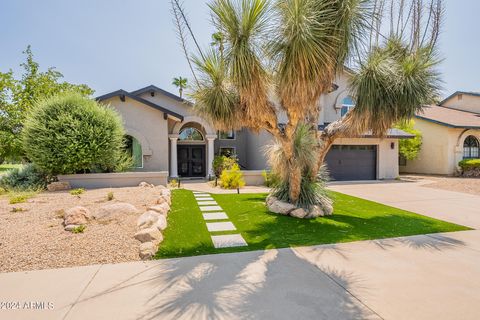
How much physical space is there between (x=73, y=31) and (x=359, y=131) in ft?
48.6

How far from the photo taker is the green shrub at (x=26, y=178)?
11.9m

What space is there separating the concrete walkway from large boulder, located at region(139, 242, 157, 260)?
0.25 meters

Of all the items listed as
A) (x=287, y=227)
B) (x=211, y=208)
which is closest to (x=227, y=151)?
(x=211, y=208)

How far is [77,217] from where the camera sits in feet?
20.3

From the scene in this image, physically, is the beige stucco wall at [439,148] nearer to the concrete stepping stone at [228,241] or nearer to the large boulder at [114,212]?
the concrete stepping stone at [228,241]

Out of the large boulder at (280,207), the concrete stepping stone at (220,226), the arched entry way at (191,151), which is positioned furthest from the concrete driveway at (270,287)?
the arched entry way at (191,151)

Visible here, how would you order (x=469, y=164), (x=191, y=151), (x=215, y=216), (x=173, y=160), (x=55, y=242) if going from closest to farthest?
(x=55, y=242), (x=215, y=216), (x=173, y=160), (x=469, y=164), (x=191, y=151)

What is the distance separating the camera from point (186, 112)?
62.1ft

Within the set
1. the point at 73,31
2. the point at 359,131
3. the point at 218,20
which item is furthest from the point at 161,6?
the point at 359,131

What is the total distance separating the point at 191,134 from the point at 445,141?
20445 mm

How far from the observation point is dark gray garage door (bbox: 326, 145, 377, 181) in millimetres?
17859

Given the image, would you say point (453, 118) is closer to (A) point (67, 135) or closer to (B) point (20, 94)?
(A) point (67, 135)

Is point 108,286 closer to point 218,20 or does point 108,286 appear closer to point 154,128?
point 218,20

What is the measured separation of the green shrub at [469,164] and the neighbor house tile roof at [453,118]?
103 inches
